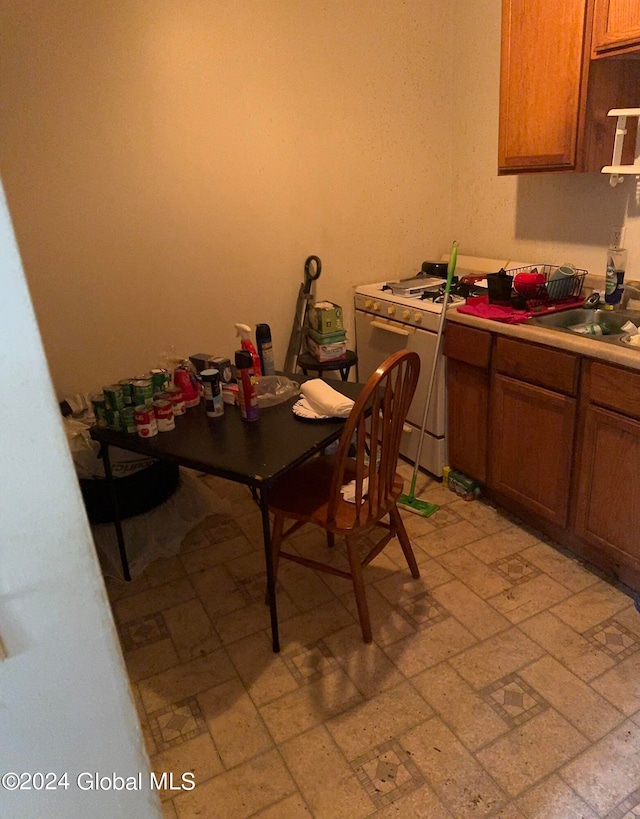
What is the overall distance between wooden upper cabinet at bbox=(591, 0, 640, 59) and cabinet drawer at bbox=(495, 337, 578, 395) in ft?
3.37

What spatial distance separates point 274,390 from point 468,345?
89 cm

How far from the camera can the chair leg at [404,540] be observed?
2.13 m

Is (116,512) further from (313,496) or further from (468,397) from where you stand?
(468,397)

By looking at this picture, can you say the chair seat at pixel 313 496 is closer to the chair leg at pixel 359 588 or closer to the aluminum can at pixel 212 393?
the chair leg at pixel 359 588

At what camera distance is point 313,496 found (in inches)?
78.4

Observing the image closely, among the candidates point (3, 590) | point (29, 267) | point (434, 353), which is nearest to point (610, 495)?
point (434, 353)

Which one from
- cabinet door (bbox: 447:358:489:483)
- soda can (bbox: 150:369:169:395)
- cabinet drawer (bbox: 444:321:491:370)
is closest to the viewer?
soda can (bbox: 150:369:169:395)

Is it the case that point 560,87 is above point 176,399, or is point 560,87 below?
above

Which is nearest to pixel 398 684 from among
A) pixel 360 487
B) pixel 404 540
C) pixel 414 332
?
pixel 404 540

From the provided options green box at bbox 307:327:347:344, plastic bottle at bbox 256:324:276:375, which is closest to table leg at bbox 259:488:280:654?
plastic bottle at bbox 256:324:276:375

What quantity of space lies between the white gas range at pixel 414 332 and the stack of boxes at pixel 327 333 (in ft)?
0.72

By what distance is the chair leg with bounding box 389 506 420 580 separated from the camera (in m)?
2.13

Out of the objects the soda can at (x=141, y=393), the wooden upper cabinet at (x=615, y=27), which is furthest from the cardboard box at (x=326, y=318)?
the wooden upper cabinet at (x=615, y=27)

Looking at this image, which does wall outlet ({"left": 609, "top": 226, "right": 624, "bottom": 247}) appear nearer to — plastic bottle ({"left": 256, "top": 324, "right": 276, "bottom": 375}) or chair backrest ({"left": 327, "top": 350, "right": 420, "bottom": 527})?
chair backrest ({"left": 327, "top": 350, "right": 420, "bottom": 527})
